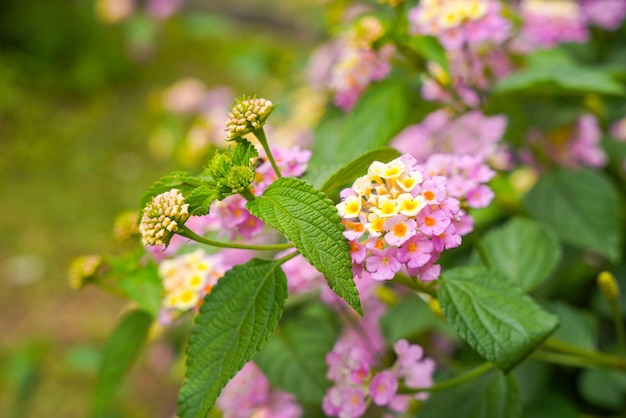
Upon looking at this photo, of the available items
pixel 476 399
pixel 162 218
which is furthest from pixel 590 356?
pixel 162 218

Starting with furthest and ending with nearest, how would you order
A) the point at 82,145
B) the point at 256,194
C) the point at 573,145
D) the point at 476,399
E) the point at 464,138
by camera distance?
the point at 82,145, the point at 573,145, the point at 464,138, the point at 476,399, the point at 256,194

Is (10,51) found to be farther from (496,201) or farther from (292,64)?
(496,201)

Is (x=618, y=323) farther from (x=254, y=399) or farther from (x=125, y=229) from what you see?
(x=125, y=229)

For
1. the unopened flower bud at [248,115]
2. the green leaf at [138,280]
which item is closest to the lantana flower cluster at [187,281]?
the green leaf at [138,280]

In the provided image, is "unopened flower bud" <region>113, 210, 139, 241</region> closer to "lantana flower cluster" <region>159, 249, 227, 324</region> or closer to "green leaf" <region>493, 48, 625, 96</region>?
"lantana flower cluster" <region>159, 249, 227, 324</region>

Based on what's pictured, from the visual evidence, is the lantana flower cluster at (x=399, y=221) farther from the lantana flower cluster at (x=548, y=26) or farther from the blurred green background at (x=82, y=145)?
the blurred green background at (x=82, y=145)

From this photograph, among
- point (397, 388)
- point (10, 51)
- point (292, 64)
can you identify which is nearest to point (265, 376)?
point (397, 388)
